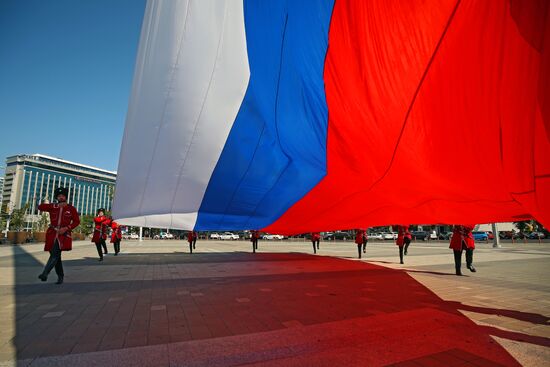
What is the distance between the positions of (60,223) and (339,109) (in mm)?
5793

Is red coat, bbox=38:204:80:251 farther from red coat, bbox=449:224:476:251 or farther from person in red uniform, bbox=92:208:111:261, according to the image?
red coat, bbox=449:224:476:251

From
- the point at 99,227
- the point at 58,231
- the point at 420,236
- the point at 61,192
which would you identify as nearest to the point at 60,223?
the point at 58,231

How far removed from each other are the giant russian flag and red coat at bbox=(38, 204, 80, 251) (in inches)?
95.7

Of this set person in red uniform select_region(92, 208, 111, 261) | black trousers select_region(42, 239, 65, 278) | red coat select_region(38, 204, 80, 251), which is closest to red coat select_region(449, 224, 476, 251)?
red coat select_region(38, 204, 80, 251)

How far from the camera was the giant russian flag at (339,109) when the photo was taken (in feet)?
7.74

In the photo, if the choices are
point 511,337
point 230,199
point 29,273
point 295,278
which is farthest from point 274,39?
point 29,273

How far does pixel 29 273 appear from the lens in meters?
7.73

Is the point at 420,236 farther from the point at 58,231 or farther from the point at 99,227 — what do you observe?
the point at 58,231

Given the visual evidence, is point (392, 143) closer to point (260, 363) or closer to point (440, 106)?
point (440, 106)

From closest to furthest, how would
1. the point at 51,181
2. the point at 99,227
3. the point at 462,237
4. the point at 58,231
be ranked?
the point at 58,231, the point at 462,237, the point at 99,227, the point at 51,181

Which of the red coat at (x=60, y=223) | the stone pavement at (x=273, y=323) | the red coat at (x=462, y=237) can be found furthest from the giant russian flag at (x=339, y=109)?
the red coat at (x=462, y=237)

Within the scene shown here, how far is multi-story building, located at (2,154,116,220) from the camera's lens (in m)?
124

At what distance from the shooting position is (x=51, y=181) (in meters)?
134

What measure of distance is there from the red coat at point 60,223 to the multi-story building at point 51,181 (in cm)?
11945
